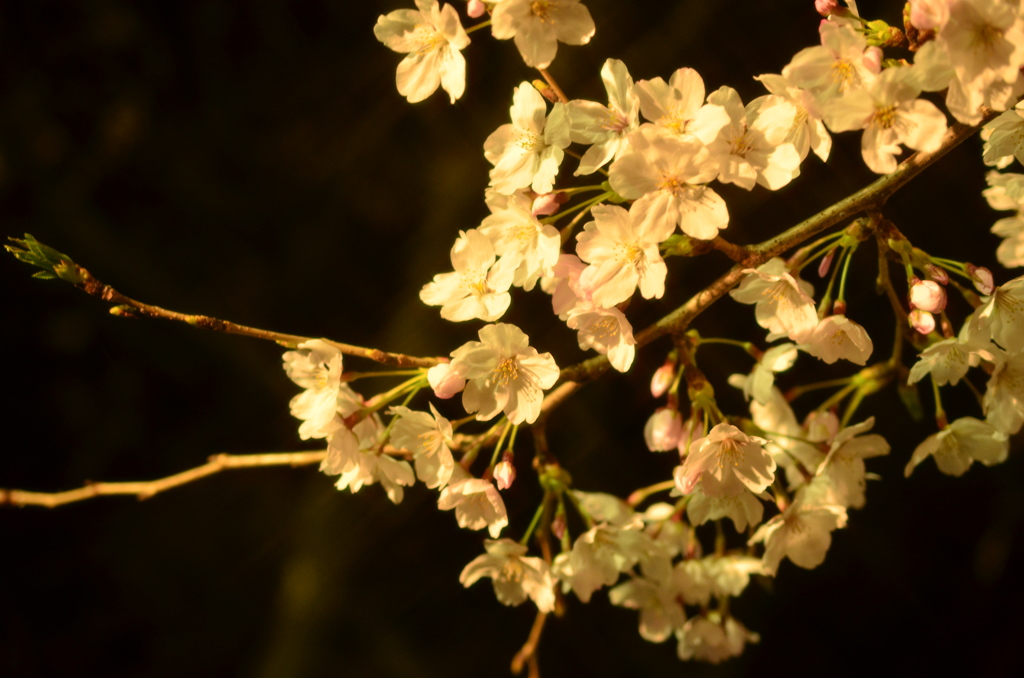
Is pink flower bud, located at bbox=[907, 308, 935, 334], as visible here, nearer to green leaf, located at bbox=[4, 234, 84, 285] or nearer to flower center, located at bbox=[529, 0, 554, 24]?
flower center, located at bbox=[529, 0, 554, 24]

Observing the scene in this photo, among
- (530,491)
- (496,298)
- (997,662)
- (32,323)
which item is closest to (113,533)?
(32,323)

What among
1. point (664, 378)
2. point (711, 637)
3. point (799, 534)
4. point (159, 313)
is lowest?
point (711, 637)

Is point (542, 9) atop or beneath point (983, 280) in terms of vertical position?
atop

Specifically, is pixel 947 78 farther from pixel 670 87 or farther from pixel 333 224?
pixel 333 224

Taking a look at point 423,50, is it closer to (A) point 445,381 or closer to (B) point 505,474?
(A) point 445,381

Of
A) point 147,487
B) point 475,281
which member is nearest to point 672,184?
point 475,281

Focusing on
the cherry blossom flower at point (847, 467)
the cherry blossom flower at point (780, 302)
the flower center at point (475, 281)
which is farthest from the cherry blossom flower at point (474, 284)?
the cherry blossom flower at point (847, 467)
